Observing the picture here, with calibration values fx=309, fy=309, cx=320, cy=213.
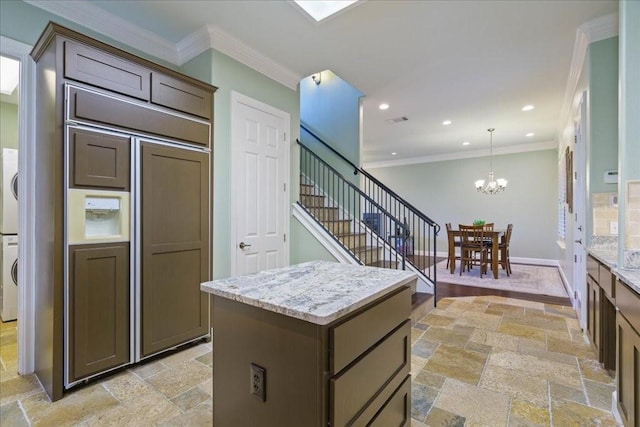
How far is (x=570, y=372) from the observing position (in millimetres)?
2352

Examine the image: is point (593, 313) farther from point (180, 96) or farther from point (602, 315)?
point (180, 96)

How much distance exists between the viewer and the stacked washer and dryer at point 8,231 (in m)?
3.28

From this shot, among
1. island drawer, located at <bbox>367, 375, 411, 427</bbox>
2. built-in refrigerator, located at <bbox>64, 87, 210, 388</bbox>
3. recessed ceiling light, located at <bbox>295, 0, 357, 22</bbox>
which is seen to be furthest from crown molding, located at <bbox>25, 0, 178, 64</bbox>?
island drawer, located at <bbox>367, 375, 411, 427</bbox>

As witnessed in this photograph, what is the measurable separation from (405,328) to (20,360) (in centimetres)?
277

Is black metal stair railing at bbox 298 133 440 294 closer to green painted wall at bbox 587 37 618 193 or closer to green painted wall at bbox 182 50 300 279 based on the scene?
green painted wall at bbox 182 50 300 279

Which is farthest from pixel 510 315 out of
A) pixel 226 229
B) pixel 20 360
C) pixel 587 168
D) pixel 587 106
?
pixel 20 360

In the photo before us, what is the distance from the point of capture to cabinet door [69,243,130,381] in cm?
201

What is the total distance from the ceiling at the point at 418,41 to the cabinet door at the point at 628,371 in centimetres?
253

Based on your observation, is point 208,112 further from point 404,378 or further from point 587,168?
point 587,168

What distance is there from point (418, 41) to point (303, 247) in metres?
2.58

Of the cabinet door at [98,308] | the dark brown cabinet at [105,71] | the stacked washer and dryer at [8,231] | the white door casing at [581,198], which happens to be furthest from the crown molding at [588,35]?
the stacked washer and dryer at [8,231]

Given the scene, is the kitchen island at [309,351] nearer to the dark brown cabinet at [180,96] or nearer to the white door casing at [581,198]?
the dark brown cabinet at [180,96]

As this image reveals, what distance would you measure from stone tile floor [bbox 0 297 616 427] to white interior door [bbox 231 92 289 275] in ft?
3.31

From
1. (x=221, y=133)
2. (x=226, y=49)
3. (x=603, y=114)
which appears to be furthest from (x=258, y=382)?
(x=603, y=114)
